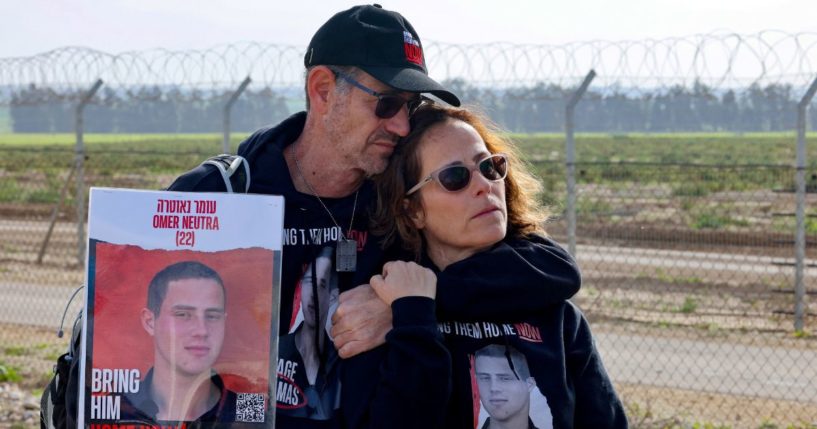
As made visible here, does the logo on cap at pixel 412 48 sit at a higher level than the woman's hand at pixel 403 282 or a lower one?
higher

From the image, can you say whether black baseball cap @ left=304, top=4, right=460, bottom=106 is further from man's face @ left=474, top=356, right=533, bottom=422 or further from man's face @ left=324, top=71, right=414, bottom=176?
man's face @ left=474, top=356, right=533, bottom=422

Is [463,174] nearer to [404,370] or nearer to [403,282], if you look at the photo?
[403,282]

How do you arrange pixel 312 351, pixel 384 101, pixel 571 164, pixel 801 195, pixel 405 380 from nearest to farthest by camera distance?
pixel 405 380 → pixel 312 351 → pixel 384 101 → pixel 571 164 → pixel 801 195

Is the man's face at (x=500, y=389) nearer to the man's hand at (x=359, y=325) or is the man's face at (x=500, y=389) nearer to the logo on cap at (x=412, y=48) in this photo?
the man's hand at (x=359, y=325)

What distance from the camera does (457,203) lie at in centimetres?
266

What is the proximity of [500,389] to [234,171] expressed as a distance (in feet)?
2.82

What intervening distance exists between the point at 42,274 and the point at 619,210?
10738 mm

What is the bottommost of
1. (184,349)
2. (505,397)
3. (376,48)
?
(505,397)

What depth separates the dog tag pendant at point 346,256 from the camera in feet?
8.75

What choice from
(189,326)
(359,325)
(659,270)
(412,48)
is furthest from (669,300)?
(189,326)

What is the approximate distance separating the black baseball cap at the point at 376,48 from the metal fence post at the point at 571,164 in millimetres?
5655

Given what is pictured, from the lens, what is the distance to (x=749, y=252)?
1523 cm

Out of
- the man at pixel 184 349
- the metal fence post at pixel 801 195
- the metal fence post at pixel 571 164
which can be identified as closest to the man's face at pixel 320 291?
the man at pixel 184 349

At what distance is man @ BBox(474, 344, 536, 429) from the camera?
2.53 metres
